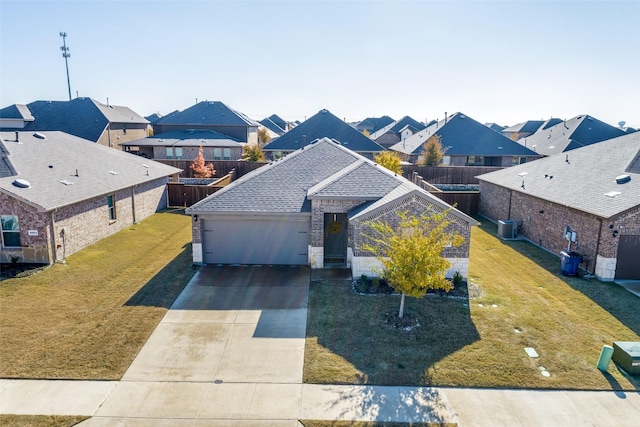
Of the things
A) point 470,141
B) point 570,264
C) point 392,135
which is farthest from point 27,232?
point 392,135

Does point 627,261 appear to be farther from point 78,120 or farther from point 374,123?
point 374,123

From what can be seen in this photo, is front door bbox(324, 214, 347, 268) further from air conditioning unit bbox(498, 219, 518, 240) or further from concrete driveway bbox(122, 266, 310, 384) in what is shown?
air conditioning unit bbox(498, 219, 518, 240)

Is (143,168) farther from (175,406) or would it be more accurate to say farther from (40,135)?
(175,406)

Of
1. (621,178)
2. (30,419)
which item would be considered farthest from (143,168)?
(621,178)

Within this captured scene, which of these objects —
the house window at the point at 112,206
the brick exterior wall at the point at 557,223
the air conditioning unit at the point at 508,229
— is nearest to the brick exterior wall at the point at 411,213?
the brick exterior wall at the point at 557,223

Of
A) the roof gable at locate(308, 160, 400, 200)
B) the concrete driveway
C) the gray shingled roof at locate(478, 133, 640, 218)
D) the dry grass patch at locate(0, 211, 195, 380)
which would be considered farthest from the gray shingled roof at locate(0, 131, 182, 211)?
the gray shingled roof at locate(478, 133, 640, 218)

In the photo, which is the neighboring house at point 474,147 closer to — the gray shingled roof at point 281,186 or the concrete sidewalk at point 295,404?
the gray shingled roof at point 281,186
